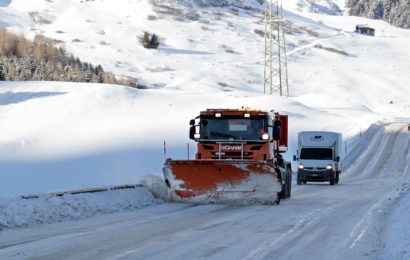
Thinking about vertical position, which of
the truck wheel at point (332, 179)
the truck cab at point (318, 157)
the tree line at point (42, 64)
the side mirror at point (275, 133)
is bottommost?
the truck wheel at point (332, 179)

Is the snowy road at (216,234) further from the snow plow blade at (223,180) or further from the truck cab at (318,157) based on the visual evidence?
the truck cab at (318,157)

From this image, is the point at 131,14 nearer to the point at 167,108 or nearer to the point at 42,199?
the point at 167,108

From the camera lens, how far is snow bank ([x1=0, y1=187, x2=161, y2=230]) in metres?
15.3

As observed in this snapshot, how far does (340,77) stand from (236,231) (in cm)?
11650

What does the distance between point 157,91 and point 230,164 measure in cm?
5371

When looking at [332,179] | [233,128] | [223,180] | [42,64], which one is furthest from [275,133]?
[42,64]

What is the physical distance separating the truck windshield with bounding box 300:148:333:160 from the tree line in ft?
155

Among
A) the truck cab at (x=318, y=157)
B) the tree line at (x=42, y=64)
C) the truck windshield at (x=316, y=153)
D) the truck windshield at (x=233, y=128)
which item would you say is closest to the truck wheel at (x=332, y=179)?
the truck cab at (x=318, y=157)

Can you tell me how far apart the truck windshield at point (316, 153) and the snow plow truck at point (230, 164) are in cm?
1635

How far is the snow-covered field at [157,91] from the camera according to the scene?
40.5 m

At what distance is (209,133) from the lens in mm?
21703

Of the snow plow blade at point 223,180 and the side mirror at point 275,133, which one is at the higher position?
the side mirror at point 275,133

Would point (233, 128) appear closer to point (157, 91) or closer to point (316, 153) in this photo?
point (316, 153)

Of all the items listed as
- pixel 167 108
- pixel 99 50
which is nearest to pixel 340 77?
pixel 99 50
